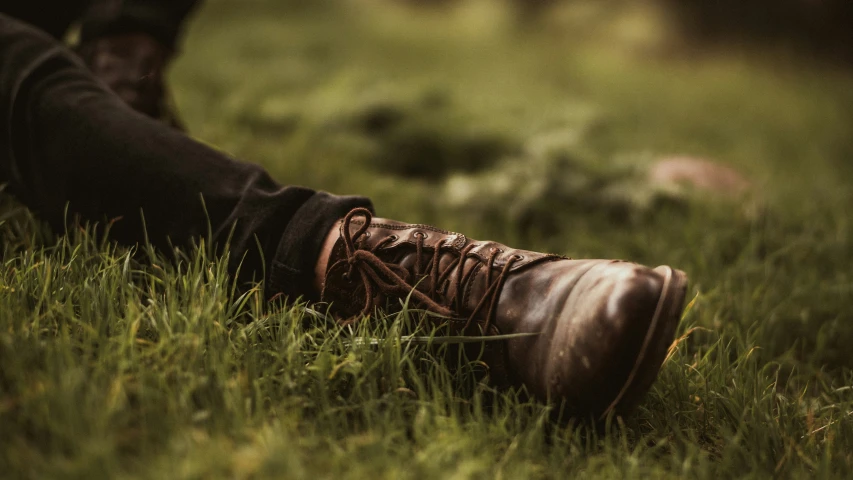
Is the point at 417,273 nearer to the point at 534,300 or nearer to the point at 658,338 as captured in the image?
the point at 534,300

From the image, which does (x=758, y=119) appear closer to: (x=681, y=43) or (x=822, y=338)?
(x=681, y=43)

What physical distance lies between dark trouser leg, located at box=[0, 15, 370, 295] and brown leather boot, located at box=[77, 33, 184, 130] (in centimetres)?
34

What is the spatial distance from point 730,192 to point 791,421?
6.45 feet

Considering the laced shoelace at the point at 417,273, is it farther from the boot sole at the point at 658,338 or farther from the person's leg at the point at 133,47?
the person's leg at the point at 133,47

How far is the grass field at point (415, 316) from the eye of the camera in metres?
0.92

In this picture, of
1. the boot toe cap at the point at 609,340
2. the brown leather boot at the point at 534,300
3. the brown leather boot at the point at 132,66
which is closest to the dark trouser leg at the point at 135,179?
the brown leather boot at the point at 534,300

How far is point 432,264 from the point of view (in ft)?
4.23

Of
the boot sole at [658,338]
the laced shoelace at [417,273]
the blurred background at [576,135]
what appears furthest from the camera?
the blurred background at [576,135]

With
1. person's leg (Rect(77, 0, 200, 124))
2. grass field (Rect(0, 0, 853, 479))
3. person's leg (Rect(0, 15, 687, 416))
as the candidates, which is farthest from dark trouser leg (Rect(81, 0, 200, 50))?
grass field (Rect(0, 0, 853, 479))

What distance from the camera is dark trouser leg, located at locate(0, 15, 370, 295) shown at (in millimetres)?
1335

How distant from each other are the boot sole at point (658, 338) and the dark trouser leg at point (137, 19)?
5.83 ft

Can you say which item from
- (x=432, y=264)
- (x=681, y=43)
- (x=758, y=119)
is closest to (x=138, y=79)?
Result: (x=432, y=264)

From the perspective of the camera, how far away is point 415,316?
4.20 ft

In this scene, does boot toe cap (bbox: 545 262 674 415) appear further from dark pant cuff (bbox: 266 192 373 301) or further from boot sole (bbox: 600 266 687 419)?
dark pant cuff (bbox: 266 192 373 301)
